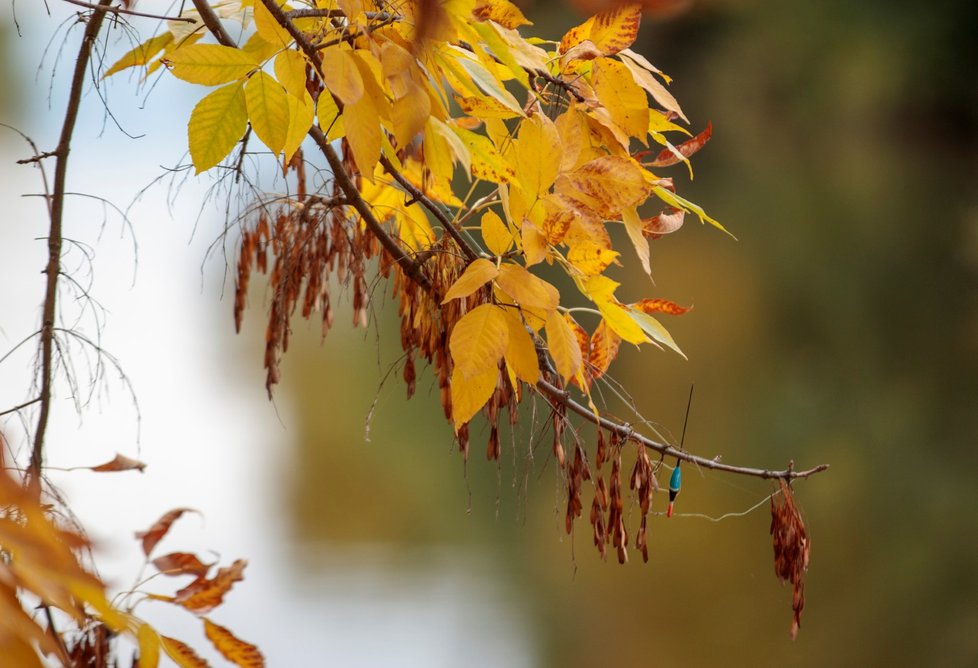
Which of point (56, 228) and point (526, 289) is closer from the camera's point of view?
point (526, 289)

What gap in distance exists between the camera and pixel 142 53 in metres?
0.41

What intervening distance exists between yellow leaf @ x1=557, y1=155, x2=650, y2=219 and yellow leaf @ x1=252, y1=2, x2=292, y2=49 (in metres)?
0.10

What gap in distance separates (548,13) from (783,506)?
2.12m

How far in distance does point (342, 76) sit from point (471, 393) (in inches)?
4.5

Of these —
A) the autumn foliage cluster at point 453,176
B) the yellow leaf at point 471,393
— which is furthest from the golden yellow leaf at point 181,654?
the yellow leaf at point 471,393

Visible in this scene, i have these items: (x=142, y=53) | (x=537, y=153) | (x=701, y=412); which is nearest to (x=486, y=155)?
(x=537, y=153)

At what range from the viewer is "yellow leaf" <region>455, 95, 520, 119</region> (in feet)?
1.10

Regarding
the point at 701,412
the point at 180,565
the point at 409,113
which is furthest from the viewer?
the point at 701,412

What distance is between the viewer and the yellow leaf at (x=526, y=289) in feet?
1.03

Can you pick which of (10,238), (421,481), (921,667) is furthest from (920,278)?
(10,238)

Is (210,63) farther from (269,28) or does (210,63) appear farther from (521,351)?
(521,351)

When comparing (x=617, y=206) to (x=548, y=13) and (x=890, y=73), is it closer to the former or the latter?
(x=548, y=13)

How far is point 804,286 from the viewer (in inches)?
90.0

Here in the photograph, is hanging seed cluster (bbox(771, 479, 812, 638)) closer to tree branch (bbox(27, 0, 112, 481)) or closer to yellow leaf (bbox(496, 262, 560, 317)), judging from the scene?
yellow leaf (bbox(496, 262, 560, 317))
